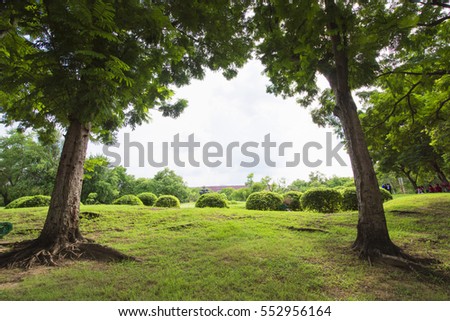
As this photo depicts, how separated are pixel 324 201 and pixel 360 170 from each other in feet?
24.0

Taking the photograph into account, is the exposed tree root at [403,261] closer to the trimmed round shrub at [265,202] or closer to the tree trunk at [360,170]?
the tree trunk at [360,170]

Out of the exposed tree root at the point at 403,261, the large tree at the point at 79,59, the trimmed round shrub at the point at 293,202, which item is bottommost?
the exposed tree root at the point at 403,261

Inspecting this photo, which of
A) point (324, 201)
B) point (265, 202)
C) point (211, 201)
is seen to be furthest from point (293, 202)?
point (211, 201)

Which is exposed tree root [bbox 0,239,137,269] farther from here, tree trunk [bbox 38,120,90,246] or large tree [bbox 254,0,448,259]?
large tree [bbox 254,0,448,259]

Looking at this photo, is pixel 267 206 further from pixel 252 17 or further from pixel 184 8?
pixel 184 8

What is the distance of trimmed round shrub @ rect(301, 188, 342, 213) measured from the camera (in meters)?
11.8

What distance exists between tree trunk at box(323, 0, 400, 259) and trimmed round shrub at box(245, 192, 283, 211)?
7624 millimetres

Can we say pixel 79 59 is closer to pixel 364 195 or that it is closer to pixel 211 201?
pixel 364 195

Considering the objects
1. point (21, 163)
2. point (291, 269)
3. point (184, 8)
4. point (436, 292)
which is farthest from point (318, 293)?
point (21, 163)

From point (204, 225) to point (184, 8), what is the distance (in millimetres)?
6241

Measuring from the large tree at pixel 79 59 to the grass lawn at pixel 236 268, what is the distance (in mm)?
973

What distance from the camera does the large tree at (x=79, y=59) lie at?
3.59 m

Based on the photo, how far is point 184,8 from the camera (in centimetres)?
544

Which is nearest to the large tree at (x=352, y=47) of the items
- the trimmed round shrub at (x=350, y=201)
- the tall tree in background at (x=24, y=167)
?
the trimmed round shrub at (x=350, y=201)
